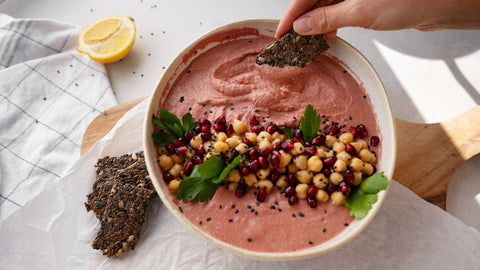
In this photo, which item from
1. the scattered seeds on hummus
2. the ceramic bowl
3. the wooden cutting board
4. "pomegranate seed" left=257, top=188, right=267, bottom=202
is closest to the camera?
the ceramic bowl

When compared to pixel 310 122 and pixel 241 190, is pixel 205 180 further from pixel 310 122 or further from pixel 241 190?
pixel 310 122

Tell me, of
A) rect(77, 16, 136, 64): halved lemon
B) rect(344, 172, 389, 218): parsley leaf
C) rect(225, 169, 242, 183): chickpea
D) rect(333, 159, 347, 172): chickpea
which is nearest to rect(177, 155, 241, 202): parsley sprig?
rect(225, 169, 242, 183): chickpea

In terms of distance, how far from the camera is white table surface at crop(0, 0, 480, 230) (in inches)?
126

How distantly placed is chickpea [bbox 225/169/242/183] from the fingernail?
0.92 m

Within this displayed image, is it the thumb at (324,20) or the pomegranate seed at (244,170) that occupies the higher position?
the thumb at (324,20)

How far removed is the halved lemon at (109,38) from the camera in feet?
10.3

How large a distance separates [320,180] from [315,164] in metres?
0.10

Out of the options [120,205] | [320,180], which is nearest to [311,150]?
[320,180]

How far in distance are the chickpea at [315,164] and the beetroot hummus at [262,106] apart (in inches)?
7.7

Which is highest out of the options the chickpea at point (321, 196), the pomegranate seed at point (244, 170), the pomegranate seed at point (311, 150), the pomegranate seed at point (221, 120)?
the pomegranate seed at point (221, 120)

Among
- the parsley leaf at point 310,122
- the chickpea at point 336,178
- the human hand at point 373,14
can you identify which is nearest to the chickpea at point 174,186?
the parsley leaf at point 310,122

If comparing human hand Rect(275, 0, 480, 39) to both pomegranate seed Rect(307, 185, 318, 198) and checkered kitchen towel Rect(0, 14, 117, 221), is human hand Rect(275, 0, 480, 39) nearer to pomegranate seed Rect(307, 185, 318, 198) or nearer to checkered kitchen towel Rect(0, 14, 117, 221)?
pomegranate seed Rect(307, 185, 318, 198)

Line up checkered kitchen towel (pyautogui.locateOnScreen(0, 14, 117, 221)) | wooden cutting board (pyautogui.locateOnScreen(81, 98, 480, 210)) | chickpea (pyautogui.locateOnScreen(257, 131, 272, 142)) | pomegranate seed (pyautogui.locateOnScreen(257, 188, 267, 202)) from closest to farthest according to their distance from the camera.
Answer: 1. pomegranate seed (pyautogui.locateOnScreen(257, 188, 267, 202))
2. chickpea (pyautogui.locateOnScreen(257, 131, 272, 142))
3. wooden cutting board (pyautogui.locateOnScreen(81, 98, 480, 210))
4. checkered kitchen towel (pyautogui.locateOnScreen(0, 14, 117, 221))

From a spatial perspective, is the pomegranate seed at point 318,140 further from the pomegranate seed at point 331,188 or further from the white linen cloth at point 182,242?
the white linen cloth at point 182,242
